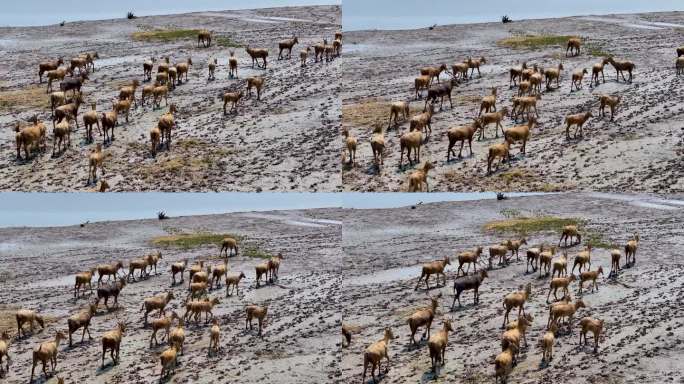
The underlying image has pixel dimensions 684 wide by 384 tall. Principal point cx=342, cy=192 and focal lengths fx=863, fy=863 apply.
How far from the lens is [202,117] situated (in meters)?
16.4

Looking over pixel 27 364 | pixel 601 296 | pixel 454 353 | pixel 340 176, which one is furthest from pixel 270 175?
pixel 601 296

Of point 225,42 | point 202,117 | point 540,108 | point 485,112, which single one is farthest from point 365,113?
point 225,42

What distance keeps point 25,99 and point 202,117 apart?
13.4 feet

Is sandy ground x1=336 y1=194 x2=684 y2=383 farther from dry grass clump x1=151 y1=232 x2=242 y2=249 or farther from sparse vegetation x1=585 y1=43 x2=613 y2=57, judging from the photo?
sparse vegetation x1=585 y1=43 x2=613 y2=57

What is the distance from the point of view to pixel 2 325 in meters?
15.5

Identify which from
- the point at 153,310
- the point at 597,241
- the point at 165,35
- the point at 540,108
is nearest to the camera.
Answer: the point at 153,310

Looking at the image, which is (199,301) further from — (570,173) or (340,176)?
(570,173)

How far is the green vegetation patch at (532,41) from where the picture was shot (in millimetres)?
22034

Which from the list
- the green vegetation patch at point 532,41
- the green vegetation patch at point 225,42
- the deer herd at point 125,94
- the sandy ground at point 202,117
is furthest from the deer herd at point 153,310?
the green vegetation patch at point 532,41

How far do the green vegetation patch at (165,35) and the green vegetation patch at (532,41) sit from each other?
7.88m

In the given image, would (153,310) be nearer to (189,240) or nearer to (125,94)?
(189,240)

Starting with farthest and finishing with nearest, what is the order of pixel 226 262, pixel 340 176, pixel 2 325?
pixel 226 262, pixel 2 325, pixel 340 176

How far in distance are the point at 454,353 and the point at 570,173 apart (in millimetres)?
3567

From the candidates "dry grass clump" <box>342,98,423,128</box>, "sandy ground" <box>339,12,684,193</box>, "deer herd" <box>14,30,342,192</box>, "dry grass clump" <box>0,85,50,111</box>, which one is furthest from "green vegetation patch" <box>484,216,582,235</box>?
"dry grass clump" <box>0,85,50,111</box>
